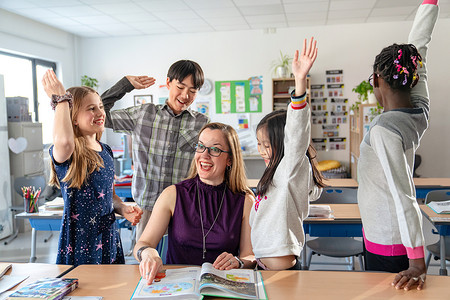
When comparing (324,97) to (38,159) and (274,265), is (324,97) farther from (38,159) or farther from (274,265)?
(274,265)

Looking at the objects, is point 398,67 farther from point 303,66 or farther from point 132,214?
point 132,214

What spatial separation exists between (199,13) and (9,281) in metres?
4.90

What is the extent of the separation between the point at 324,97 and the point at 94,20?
3928mm

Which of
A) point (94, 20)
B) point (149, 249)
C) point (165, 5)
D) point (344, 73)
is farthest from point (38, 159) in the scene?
point (344, 73)

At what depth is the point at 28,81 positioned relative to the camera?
6.20 meters

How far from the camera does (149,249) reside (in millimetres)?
1533

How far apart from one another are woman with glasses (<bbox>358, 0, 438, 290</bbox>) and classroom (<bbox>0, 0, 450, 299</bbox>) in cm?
343

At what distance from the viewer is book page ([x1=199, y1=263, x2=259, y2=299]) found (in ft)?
4.15

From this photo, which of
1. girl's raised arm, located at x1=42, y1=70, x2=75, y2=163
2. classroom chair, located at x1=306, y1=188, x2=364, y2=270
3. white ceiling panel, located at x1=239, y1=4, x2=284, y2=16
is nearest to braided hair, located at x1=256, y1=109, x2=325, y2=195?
girl's raised arm, located at x1=42, y1=70, x2=75, y2=163

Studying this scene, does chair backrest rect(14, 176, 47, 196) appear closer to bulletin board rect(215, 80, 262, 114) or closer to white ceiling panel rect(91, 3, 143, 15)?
white ceiling panel rect(91, 3, 143, 15)

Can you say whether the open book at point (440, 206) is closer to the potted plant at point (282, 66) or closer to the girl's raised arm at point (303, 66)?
the girl's raised arm at point (303, 66)

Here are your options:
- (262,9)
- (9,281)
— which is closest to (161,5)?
(262,9)

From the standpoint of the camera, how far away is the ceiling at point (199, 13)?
203 inches

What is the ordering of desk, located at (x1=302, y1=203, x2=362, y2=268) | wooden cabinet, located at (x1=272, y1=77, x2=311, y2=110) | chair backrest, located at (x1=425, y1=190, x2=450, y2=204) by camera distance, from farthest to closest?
1. wooden cabinet, located at (x1=272, y1=77, x2=311, y2=110)
2. chair backrest, located at (x1=425, y1=190, x2=450, y2=204)
3. desk, located at (x1=302, y1=203, x2=362, y2=268)
